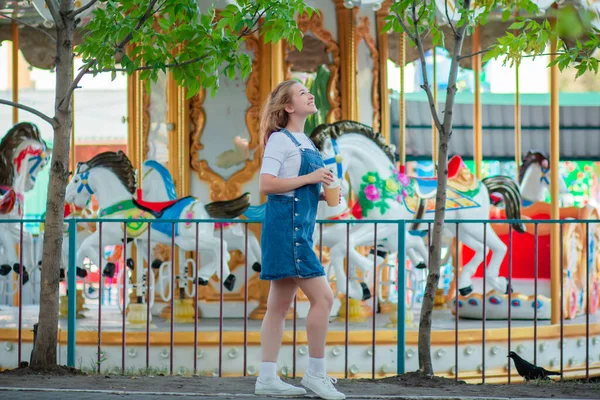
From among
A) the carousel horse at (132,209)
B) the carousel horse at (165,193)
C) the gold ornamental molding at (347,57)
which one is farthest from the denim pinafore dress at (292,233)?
the gold ornamental molding at (347,57)

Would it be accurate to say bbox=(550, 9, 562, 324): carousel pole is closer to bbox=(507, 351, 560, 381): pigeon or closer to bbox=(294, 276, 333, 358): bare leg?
bbox=(507, 351, 560, 381): pigeon

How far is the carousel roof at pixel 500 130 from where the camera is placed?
15.5 metres

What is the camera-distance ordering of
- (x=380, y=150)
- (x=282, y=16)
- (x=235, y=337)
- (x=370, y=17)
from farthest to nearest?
1. (x=370, y=17)
2. (x=380, y=150)
3. (x=235, y=337)
4. (x=282, y=16)

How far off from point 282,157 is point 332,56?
678cm

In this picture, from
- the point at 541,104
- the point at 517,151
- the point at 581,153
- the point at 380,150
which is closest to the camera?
the point at 380,150

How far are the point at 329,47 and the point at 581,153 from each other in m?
7.61

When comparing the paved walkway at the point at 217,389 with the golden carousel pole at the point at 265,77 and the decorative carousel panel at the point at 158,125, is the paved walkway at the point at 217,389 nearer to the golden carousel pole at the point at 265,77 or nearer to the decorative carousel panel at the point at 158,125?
the golden carousel pole at the point at 265,77

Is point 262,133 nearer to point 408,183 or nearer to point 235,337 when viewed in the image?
point 235,337

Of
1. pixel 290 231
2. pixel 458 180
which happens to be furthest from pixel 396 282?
pixel 290 231

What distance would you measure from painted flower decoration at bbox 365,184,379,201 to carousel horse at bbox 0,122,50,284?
453cm

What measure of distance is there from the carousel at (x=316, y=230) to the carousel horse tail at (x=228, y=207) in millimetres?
22

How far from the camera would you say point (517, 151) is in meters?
14.1

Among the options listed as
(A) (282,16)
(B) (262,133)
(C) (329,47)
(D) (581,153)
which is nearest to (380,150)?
(C) (329,47)

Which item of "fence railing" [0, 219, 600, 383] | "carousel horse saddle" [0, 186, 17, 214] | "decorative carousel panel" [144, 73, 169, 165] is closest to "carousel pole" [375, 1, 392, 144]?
"fence railing" [0, 219, 600, 383]
